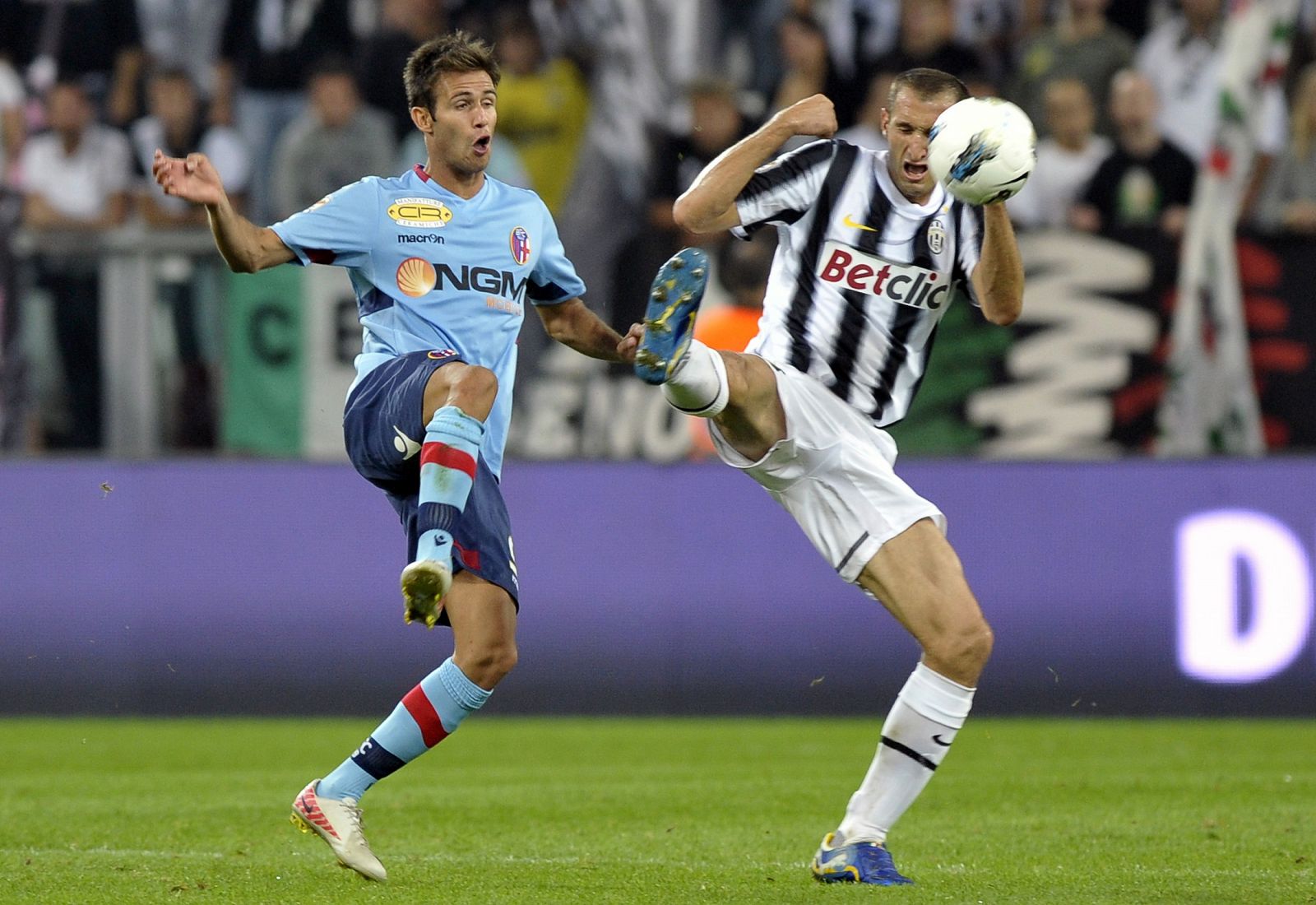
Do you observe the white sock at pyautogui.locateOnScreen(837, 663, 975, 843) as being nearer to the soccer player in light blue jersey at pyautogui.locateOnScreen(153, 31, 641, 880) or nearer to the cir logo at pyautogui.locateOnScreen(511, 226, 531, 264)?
the soccer player in light blue jersey at pyautogui.locateOnScreen(153, 31, 641, 880)

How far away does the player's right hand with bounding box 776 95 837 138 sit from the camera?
19.1 ft

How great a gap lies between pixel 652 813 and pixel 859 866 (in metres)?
2.17

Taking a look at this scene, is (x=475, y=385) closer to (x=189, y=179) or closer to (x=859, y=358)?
(x=189, y=179)

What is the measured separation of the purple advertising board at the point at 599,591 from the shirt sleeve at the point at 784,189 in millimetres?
5282

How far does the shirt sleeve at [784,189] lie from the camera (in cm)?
618

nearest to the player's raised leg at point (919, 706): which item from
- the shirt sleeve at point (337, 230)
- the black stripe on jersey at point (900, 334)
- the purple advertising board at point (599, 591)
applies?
the black stripe on jersey at point (900, 334)

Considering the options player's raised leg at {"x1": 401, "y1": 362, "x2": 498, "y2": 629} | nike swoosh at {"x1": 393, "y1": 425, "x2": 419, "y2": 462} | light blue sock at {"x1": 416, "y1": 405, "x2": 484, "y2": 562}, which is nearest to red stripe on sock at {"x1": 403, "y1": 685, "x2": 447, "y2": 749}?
player's raised leg at {"x1": 401, "y1": 362, "x2": 498, "y2": 629}

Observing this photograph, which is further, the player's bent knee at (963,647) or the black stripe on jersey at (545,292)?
the black stripe on jersey at (545,292)

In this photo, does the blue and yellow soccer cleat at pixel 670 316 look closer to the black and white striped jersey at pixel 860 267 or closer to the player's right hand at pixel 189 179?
the black and white striped jersey at pixel 860 267

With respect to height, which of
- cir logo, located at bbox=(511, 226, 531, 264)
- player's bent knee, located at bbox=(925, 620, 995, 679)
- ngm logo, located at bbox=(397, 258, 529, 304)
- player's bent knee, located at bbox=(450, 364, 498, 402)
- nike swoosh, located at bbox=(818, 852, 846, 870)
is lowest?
nike swoosh, located at bbox=(818, 852, 846, 870)

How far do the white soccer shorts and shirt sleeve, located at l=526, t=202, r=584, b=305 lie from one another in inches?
30.2

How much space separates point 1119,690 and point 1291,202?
326cm

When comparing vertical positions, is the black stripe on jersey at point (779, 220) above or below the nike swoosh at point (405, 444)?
above

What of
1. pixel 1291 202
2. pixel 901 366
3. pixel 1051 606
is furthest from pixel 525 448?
pixel 901 366
